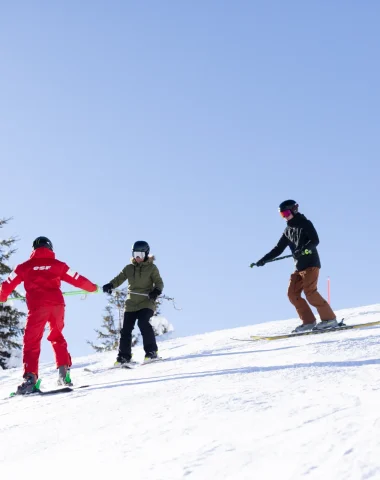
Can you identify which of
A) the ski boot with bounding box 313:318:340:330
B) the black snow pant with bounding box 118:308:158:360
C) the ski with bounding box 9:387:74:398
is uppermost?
the black snow pant with bounding box 118:308:158:360

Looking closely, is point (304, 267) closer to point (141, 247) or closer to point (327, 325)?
point (327, 325)

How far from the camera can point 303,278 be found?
920cm

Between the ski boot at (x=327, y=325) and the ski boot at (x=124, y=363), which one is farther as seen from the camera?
the ski boot at (x=327, y=325)

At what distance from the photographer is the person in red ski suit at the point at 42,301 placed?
279 inches

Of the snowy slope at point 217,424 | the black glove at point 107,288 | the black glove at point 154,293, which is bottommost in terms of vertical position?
the snowy slope at point 217,424

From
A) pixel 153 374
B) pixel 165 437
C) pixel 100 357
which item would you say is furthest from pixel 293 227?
pixel 165 437

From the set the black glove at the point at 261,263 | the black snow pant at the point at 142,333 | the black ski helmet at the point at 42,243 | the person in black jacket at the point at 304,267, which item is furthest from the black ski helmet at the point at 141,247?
the person in black jacket at the point at 304,267

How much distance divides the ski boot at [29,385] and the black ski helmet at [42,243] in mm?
1755

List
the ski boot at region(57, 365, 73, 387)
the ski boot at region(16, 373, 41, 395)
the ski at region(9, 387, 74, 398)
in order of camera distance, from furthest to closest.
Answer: the ski boot at region(57, 365, 73, 387) → the ski boot at region(16, 373, 41, 395) → the ski at region(9, 387, 74, 398)

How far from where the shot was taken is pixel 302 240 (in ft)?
30.4

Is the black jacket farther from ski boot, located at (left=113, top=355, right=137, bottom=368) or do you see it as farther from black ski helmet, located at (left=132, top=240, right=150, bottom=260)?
ski boot, located at (left=113, top=355, right=137, bottom=368)

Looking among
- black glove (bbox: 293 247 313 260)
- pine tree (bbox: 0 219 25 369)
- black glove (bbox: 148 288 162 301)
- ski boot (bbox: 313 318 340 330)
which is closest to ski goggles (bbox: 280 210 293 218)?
black glove (bbox: 293 247 313 260)

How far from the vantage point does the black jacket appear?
9163mm

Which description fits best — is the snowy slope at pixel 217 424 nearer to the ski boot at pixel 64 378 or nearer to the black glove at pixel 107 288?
the ski boot at pixel 64 378
